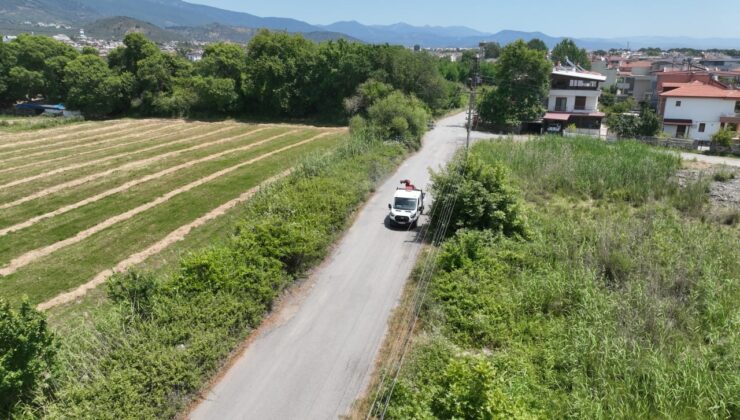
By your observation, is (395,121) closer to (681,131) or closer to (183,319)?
(183,319)

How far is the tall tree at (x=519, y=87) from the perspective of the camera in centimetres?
5000

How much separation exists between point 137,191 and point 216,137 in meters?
20.1

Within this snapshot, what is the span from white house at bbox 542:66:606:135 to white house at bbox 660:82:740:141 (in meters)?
6.76

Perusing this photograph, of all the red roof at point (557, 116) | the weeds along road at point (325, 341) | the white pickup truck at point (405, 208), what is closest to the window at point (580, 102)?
the red roof at point (557, 116)

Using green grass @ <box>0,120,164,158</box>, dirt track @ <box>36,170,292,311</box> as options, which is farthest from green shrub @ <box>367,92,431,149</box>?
green grass @ <box>0,120,164,158</box>

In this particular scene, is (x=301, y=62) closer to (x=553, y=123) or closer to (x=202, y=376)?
(x=553, y=123)

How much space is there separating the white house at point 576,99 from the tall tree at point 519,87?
117 inches

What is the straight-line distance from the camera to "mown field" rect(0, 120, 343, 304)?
21.0m

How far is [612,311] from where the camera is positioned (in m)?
14.8

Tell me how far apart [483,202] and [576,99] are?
39308 mm

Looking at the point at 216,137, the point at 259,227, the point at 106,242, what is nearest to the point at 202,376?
the point at 259,227

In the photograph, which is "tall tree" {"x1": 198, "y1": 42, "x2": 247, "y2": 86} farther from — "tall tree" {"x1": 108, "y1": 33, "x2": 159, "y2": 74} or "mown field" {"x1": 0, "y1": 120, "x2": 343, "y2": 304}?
"mown field" {"x1": 0, "y1": 120, "x2": 343, "y2": 304}

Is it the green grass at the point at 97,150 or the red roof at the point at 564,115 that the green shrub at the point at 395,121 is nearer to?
the red roof at the point at 564,115

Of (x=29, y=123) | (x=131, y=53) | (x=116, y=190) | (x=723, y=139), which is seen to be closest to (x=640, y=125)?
(x=723, y=139)
